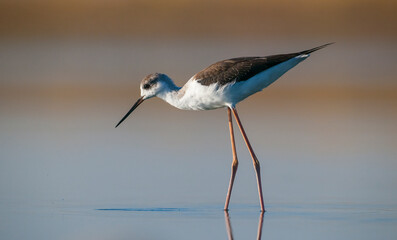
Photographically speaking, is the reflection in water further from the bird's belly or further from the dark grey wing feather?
the dark grey wing feather

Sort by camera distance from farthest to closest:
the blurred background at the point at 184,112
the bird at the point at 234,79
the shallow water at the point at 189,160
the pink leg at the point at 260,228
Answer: the blurred background at the point at 184,112 → the bird at the point at 234,79 → the shallow water at the point at 189,160 → the pink leg at the point at 260,228

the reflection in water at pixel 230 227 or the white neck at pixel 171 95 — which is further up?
the white neck at pixel 171 95

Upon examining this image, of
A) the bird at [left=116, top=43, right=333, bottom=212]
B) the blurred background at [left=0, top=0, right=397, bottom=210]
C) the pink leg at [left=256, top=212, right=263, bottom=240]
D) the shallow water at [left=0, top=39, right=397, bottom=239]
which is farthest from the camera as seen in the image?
the blurred background at [left=0, top=0, right=397, bottom=210]

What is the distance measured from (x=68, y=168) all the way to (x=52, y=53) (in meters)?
11.2

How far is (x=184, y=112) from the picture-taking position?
1340 centimetres

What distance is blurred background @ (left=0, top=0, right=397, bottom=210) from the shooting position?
802 cm

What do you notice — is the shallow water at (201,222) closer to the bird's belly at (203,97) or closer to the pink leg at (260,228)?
the pink leg at (260,228)

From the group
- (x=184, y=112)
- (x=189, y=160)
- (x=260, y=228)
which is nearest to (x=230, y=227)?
(x=260, y=228)

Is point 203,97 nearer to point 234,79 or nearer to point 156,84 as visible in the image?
point 234,79

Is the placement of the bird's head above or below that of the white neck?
above

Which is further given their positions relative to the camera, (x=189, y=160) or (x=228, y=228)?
(x=189, y=160)

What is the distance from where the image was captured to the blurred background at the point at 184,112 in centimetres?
802

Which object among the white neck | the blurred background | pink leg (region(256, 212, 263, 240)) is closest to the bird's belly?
the white neck

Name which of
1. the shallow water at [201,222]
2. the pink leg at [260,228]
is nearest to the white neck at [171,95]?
the shallow water at [201,222]
